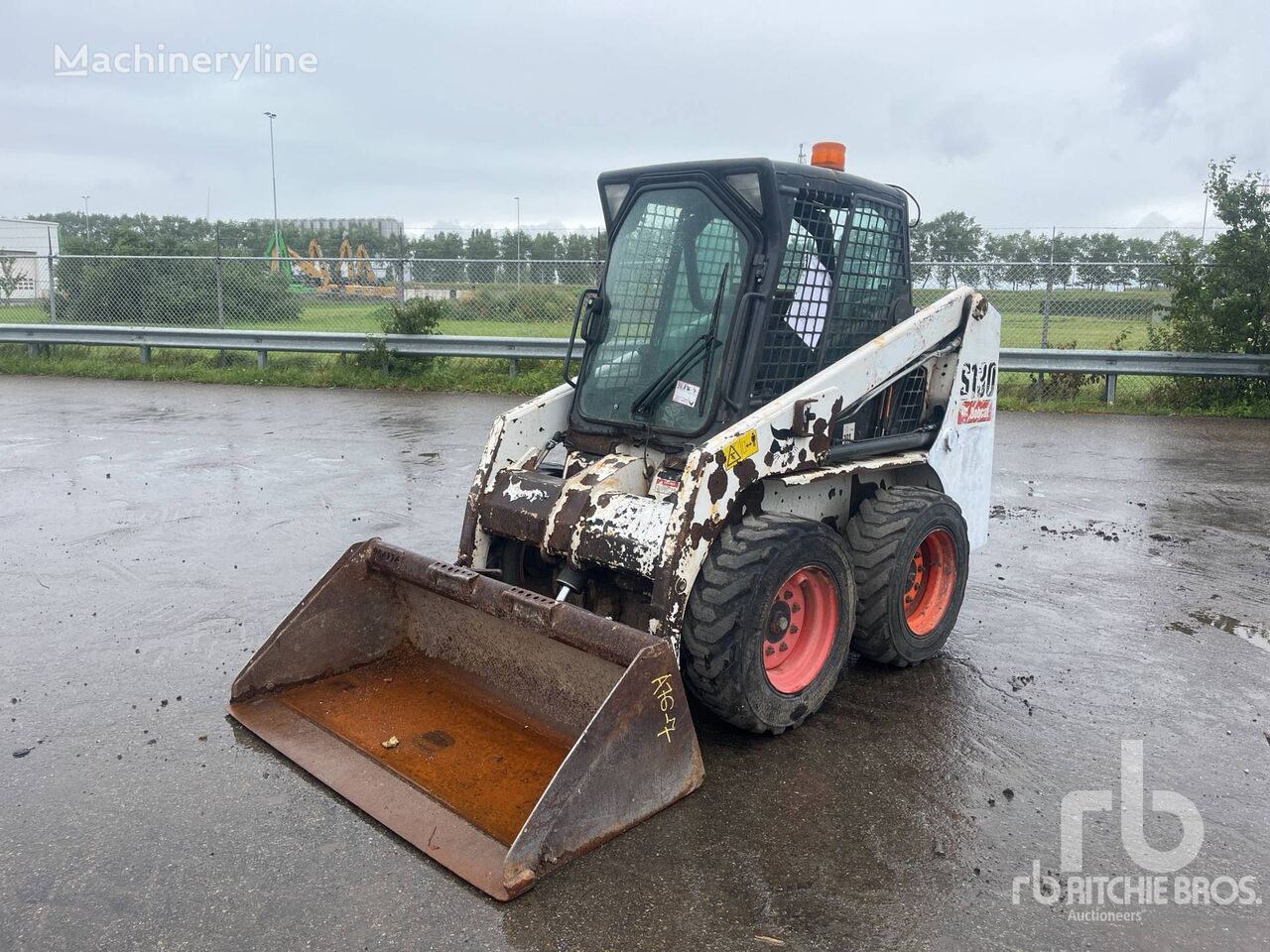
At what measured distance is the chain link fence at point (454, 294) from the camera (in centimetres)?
1443

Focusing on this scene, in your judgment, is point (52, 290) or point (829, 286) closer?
point (829, 286)

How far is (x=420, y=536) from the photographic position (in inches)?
273

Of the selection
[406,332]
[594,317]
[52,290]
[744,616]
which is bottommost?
[744,616]

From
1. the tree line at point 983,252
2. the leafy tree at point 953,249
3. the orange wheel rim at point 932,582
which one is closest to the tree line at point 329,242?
the tree line at point 983,252

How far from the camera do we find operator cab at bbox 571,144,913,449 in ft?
14.2

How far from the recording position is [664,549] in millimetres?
3801

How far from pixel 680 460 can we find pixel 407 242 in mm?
15234

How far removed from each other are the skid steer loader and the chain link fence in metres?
8.80

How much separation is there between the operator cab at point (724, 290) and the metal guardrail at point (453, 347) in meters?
9.18

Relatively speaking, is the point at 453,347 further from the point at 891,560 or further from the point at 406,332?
the point at 891,560

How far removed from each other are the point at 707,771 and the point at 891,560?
4.48 ft

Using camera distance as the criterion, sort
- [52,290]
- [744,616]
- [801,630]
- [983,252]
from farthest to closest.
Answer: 1. [52,290]
2. [983,252]
3. [801,630]
4. [744,616]

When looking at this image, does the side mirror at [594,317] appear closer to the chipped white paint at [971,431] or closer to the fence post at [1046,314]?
the chipped white paint at [971,431]

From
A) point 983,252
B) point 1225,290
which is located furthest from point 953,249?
point 1225,290
